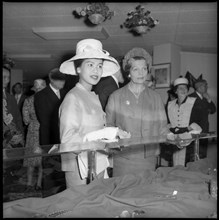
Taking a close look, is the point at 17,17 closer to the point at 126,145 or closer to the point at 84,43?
the point at 84,43

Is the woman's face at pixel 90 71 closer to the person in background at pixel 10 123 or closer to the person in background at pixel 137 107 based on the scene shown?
the person in background at pixel 137 107

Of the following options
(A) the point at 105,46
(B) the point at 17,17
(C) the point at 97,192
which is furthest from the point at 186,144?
(A) the point at 105,46

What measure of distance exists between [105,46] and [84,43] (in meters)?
5.97

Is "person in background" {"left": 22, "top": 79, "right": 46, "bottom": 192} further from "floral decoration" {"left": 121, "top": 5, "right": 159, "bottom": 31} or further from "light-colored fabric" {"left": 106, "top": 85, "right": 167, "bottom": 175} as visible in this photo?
"floral decoration" {"left": 121, "top": 5, "right": 159, "bottom": 31}

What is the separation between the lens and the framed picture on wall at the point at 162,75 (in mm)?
7027

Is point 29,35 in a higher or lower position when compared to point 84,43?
higher

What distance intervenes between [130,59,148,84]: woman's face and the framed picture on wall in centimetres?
499

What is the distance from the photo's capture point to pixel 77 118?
1630 millimetres

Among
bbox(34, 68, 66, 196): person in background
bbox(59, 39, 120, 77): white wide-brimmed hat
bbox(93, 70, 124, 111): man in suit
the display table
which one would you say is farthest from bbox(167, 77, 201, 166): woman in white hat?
the display table

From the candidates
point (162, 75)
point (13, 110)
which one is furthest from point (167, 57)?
point (13, 110)

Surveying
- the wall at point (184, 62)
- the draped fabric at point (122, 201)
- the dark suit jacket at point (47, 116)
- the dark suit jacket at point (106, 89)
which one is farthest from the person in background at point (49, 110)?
the wall at point (184, 62)

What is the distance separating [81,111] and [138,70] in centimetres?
65

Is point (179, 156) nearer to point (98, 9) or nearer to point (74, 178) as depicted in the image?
point (74, 178)

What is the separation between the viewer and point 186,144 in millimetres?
1957
